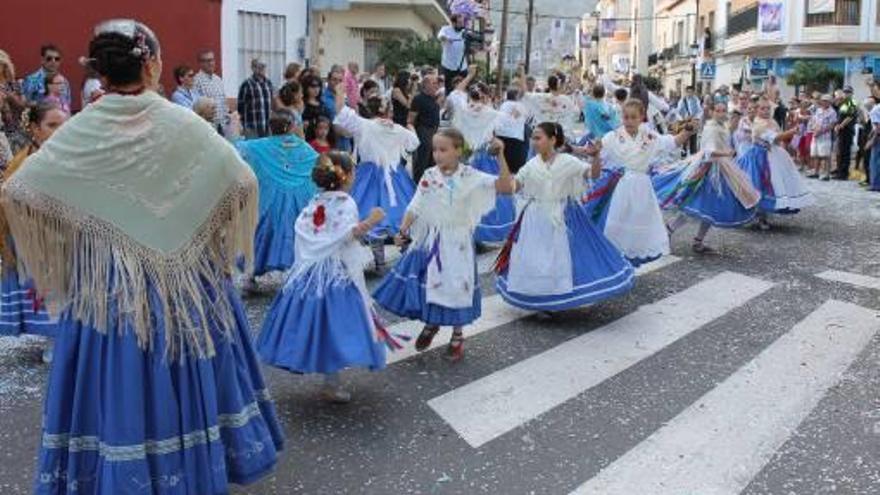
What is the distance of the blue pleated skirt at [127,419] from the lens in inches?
125

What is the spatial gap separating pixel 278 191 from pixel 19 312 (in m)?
2.43

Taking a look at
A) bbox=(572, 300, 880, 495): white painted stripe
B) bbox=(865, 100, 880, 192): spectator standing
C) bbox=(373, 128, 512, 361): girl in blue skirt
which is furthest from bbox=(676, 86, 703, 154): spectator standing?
bbox=(373, 128, 512, 361): girl in blue skirt

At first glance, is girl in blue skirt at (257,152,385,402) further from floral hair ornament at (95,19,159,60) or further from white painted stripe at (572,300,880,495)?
floral hair ornament at (95,19,159,60)

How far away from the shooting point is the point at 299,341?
4844 millimetres

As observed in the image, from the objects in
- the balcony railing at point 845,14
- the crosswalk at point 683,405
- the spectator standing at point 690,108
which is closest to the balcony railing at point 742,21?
the balcony railing at point 845,14

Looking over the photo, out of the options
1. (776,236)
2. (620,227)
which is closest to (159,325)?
(620,227)

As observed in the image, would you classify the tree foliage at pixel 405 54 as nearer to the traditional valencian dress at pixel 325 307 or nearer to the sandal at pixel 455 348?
the sandal at pixel 455 348

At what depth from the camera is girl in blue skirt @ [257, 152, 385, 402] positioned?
15.9 feet

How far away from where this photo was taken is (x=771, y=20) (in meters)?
44.5

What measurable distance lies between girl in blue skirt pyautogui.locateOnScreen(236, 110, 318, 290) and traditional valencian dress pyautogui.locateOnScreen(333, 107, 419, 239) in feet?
3.41

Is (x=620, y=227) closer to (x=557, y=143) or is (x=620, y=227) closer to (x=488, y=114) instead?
(x=557, y=143)

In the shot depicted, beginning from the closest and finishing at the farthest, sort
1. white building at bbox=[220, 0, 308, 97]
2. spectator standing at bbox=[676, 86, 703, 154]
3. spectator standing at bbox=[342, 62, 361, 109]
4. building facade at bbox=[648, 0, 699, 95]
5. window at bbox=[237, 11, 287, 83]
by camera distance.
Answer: spectator standing at bbox=[342, 62, 361, 109] < white building at bbox=[220, 0, 308, 97] < window at bbox=[237, 11, 287, 83] < spectator standing at bbox=[676, 86, 703, 154] < building facade at bbox=[648, 0, 699, 95]

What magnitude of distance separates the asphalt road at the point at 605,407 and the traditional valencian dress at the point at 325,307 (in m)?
0.36

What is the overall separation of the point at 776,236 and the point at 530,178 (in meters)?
5.31
